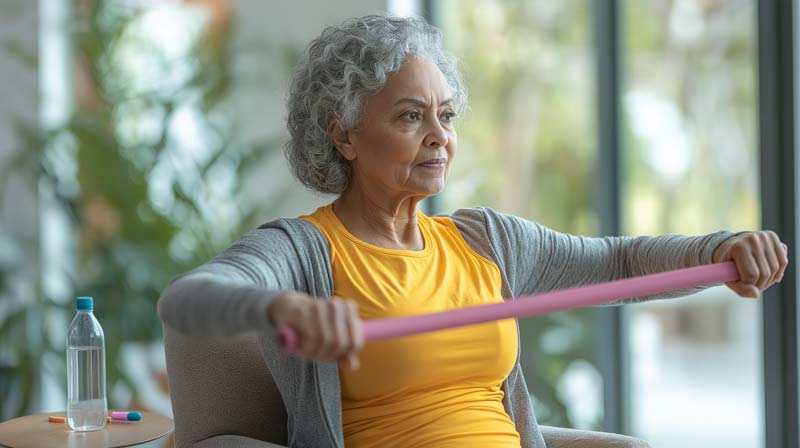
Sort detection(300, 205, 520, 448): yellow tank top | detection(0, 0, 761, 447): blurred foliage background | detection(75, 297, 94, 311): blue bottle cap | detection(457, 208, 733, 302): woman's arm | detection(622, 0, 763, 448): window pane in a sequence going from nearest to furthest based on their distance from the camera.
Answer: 1. detection(300, 205, 520, 448): yellow tank top
2. detection(457, 208, 733, 302): woman's arm
3. detection(75, 297, 94, 311): blue bottle cap
4. detection(622, 0, 763, 448): window pane
5. detection(0, 0, 761, 447): blurred foliage background

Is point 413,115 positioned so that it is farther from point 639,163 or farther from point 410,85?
point 639,163

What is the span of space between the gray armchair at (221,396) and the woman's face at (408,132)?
0.47 m

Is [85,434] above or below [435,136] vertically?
below

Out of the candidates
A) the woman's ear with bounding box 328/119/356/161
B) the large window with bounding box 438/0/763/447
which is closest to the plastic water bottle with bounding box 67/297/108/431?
the woman's ear with bounding box 328/119/356/161

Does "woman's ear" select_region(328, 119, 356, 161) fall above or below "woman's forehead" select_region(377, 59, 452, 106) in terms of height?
below

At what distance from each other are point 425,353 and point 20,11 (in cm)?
345

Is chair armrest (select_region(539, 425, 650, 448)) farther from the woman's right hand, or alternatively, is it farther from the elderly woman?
the woman's right hand

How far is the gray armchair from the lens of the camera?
6.67 feet

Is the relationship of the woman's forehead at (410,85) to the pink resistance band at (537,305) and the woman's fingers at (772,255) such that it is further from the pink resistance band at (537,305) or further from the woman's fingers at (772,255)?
the woman's fingers at (772,255)

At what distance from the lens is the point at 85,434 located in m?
2.20

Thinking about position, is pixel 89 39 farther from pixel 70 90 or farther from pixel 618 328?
pixel 618 328

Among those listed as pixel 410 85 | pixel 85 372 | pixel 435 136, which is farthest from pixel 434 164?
pixel 85 372

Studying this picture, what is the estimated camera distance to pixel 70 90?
15.7 feet

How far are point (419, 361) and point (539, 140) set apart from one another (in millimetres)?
2208
